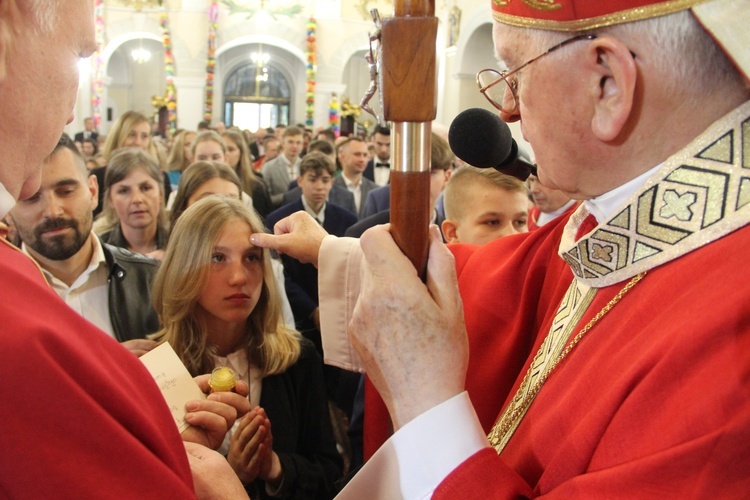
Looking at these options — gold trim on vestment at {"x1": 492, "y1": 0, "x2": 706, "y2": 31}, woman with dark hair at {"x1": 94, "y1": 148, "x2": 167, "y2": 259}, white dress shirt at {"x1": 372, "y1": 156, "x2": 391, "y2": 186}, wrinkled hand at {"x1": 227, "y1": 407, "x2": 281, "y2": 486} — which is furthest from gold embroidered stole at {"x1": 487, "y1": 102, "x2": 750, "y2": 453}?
white dress shirt at {"x1": 372, "y1": 156, "x2": 391, "y2": 186}

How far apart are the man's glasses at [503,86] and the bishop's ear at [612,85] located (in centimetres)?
8

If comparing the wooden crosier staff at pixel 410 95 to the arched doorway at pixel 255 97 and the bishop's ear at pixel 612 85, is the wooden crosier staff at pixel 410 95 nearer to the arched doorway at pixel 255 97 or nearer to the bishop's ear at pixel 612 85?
the bishop's ear at pixel 612 85

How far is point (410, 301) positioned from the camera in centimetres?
103

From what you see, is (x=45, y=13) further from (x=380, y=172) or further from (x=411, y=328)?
(x=380, y=172)

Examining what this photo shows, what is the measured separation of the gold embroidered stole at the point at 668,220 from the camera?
0.91 m

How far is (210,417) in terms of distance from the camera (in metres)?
1.47

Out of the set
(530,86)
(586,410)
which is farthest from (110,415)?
(530,86)

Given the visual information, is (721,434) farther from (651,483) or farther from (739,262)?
(739,262)

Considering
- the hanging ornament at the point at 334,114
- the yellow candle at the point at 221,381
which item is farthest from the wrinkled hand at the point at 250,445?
the hanging ornament at the point at 334,114

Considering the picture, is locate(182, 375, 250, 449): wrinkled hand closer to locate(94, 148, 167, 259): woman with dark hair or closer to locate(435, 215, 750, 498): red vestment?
locate(435, 215, 750, 498): red vestment

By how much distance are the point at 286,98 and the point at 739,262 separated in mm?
22346

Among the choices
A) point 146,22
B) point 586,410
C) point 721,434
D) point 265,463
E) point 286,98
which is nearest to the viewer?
point 721,434

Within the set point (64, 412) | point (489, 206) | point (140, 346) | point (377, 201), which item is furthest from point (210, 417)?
point (377, 201)

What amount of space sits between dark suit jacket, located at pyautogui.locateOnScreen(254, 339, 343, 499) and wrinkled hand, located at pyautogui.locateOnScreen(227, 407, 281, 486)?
159 mm
